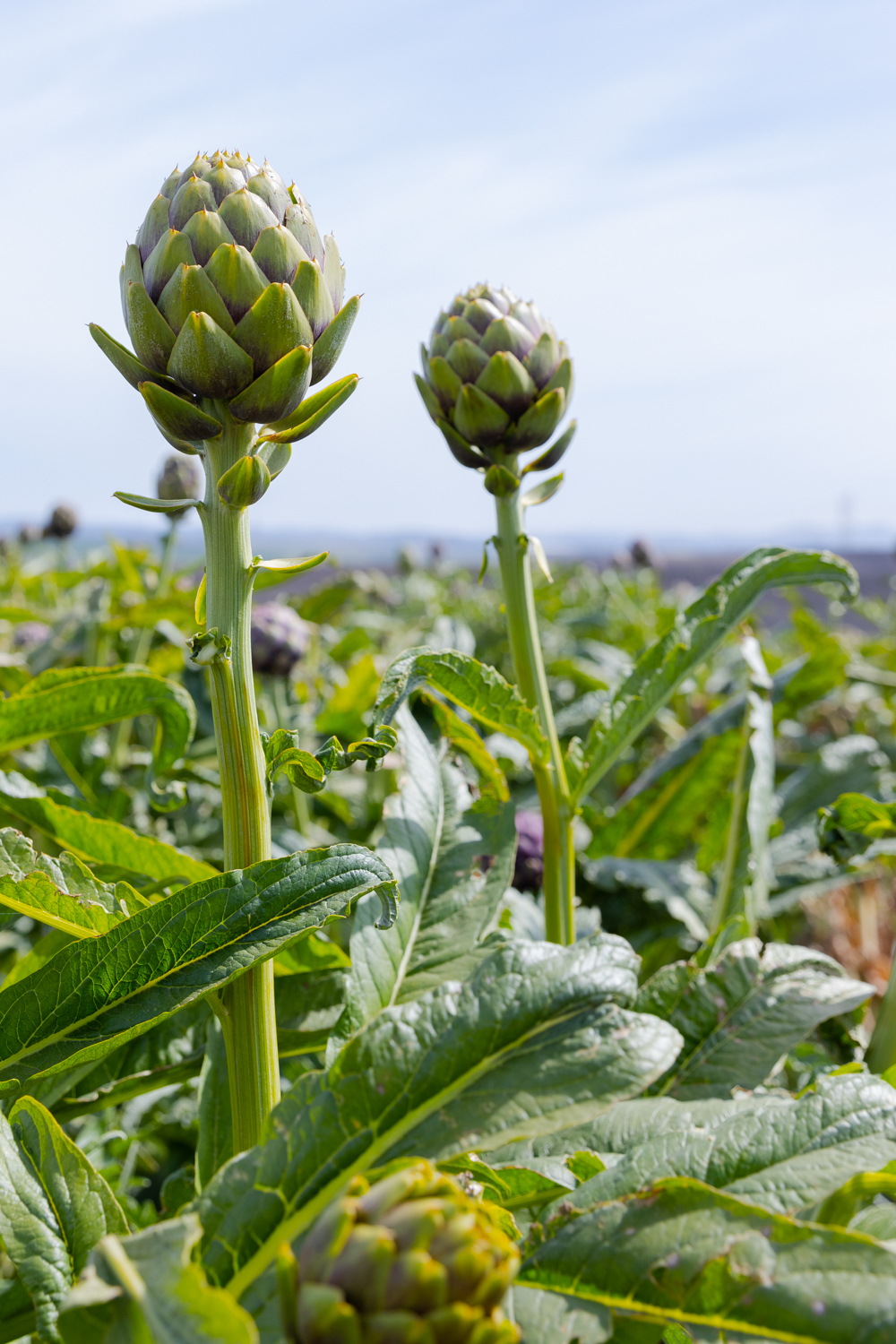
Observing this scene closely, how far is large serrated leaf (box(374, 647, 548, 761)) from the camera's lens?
0.58 meters

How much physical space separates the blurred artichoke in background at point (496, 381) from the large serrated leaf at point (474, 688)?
0.19m

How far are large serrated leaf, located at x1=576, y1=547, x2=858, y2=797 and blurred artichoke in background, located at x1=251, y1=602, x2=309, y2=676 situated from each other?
0.72 m

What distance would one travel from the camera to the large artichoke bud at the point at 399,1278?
11.3 inches

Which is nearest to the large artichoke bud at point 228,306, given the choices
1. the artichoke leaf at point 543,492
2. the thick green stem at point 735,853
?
the artichoke leaf at point 543,492

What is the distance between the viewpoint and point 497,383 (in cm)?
69

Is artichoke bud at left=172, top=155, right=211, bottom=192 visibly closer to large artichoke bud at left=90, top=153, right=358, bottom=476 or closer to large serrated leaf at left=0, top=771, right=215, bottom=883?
large artichoke bud at left=90, top=153, right=358, bottom=476

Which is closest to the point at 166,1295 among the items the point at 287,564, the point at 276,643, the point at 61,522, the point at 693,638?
the point at 287,564

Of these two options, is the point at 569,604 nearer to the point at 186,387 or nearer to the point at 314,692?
the point at 314,692

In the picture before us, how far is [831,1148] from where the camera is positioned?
413mm

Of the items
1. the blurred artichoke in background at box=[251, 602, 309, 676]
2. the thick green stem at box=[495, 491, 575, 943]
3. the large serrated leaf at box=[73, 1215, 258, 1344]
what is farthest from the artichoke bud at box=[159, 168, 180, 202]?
the blurred artichoke in background at box=[251, 602, 309, 676]

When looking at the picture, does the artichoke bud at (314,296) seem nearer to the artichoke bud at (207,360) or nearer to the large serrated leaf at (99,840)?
the artichoke bud at (207,360)

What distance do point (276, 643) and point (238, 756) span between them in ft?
3.00

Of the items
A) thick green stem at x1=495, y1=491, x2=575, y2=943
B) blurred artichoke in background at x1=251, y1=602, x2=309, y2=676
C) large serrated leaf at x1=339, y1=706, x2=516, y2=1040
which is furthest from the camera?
blurred artichoke in background at x1=251, y1=602, x2=309, y2=676

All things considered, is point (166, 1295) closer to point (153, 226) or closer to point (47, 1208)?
point (47, 1208)
